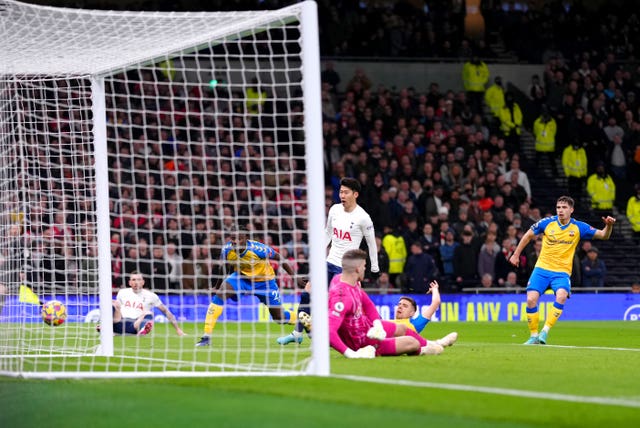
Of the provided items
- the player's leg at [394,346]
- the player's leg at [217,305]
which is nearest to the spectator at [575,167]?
the player's leg at [217,305]

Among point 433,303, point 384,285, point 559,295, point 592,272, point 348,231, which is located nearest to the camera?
point 433,303

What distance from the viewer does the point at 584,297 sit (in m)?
26.0

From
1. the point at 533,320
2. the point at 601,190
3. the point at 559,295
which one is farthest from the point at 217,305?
the point at 601,190

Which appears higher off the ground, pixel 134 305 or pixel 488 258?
pixel 488 258

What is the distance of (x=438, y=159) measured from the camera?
99.1 feet

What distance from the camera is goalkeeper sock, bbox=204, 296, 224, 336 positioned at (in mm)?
14906

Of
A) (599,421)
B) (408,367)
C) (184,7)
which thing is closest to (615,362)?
(408,367)

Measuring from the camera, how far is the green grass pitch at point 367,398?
710cm

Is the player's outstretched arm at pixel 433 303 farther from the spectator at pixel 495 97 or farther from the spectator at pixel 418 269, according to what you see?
the spectator at pixel 495 97

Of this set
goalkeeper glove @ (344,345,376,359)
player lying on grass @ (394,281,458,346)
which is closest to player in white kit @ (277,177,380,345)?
player lying on grass @ (394,281,458,346)

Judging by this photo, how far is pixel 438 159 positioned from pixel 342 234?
16455 mm

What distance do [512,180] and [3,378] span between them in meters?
21.3

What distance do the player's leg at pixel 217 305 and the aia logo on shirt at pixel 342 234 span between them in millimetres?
1514

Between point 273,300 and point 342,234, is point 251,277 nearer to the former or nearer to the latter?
point 273,300
